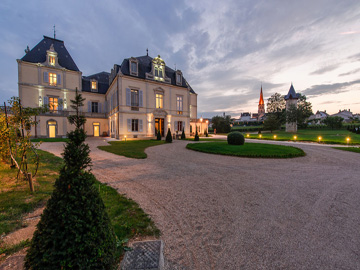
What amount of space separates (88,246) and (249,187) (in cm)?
449

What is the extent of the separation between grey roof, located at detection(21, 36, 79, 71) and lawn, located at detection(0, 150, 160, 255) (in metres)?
24.4

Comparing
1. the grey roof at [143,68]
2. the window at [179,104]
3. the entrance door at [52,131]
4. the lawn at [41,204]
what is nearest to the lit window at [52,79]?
the entrance door at [52,131]

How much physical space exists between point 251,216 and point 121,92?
19817 millimetres

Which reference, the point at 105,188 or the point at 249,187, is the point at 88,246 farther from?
the point at 249,187

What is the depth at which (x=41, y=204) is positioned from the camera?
3488 mm

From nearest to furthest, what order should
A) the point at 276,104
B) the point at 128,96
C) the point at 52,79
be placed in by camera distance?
the point at 128,96
the point at 52,79
the point at 276,104

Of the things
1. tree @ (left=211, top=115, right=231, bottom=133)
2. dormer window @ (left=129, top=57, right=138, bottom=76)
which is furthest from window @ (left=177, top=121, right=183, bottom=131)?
tree @ (left=211, top=115, right=231, bottom=133)

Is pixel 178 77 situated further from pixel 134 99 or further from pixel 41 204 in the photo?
pixel 41 204

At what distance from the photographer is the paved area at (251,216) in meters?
2.18

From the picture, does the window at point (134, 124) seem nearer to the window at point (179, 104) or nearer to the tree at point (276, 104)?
the window at point (179, 104)

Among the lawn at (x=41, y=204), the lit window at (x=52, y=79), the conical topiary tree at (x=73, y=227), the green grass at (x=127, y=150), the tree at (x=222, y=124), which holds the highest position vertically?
the lit window at (x=52, y=79)

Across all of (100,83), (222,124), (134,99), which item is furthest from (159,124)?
(222,124)

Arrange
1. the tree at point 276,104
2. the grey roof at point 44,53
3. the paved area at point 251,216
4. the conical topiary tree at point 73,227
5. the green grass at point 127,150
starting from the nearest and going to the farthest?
the conical topiary tree at point 73,227 → the paved area at point 251,216 → the green grass at point 127,150 → the grey roof at point 44,53 → the tree at point 276,104

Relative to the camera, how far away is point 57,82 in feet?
73.9
